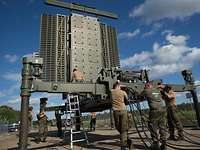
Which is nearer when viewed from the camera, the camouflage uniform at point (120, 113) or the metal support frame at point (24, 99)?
the metal support frame at point (24, 99)

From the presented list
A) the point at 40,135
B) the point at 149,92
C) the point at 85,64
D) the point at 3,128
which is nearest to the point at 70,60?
the point at 85,64

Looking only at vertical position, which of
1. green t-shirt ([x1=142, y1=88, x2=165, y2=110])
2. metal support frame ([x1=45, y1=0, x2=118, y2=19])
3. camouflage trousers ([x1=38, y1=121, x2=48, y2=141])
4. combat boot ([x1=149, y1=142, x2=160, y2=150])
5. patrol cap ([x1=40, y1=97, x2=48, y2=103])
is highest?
metal support frame ([x1=45, y1=0, x2=118, y2=19])

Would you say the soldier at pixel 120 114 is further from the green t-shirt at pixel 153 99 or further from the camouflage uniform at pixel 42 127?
the camouflage uniform at pixel 42 127

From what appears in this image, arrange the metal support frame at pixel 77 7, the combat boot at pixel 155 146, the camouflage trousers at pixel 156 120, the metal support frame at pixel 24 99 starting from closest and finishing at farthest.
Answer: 1. the metal support frame at pixel 24 99
2. the combat boot at pixel 155 146
3. the camouflage trousers at pixel 156 120
4. the metal support frame at pixel 77 7

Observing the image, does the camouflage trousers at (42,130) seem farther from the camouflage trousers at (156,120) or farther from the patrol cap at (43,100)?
the camouflage trousers at (156,120)

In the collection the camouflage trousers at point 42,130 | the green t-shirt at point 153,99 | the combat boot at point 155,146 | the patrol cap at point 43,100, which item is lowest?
the combat boot at point 155,146

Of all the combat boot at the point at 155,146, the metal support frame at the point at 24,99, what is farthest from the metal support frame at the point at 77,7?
the combat boot at the point at 155,146

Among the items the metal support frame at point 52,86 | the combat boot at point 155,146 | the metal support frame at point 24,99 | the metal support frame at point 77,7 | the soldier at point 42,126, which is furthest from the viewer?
the metal support frame at point 77,7

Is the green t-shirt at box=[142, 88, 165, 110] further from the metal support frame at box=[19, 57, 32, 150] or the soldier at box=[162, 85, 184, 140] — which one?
the metal support frame at box=[19, 57, 32, 150]

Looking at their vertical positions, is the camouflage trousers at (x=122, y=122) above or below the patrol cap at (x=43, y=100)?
below

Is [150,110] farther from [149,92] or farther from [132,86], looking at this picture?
[132,86]

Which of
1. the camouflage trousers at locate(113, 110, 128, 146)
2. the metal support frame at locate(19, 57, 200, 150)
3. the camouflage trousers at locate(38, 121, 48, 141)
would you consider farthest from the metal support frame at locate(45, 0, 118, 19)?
the camouflage trousers at locate(113, 110, 128, 146)

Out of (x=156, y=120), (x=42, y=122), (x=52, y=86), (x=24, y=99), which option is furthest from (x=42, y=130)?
(x=156, y=120)

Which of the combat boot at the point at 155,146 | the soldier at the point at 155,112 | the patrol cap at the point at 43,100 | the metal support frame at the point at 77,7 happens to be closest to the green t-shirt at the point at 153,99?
the soldier at the point at 155,112
